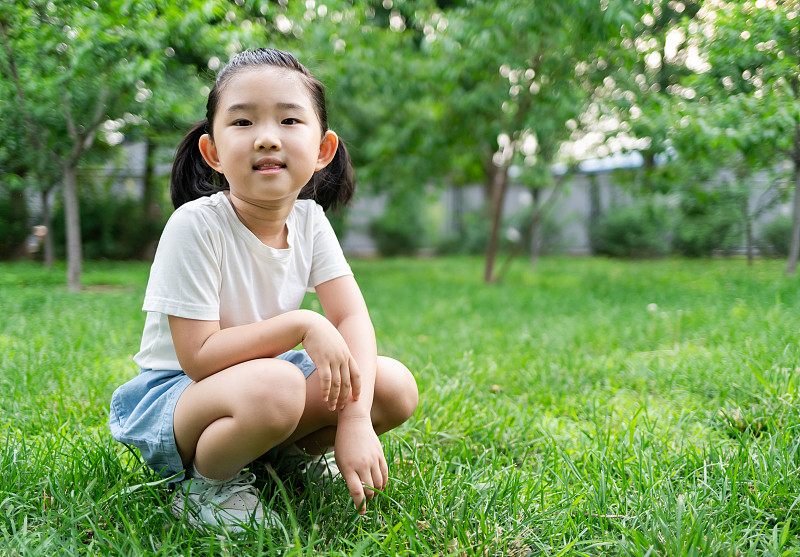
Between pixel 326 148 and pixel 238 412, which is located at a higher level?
pixel 326 148

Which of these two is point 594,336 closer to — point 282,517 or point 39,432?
point 282,517

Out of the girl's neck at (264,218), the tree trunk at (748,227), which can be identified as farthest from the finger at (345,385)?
the tree trunk at (748,227)

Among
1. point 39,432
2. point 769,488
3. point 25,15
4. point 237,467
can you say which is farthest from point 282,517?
point 25,15

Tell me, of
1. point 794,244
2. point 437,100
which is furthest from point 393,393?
point 437,100

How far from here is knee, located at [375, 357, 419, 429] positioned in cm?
133

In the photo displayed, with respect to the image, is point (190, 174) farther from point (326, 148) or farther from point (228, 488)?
point (228, 488)

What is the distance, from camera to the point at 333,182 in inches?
63.8

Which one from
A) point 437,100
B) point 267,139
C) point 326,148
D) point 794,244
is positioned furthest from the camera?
point 437,100

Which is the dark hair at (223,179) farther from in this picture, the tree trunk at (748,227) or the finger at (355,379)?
the tree trunk at (748,227)

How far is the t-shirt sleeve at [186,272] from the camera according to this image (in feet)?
3.80

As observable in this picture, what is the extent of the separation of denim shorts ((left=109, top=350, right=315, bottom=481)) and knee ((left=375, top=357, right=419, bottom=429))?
6.2 inches

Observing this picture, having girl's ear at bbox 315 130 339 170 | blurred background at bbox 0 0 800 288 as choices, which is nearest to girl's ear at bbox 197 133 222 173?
girl's ear at bbox 315 130 339 170

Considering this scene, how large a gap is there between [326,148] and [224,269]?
38 cm

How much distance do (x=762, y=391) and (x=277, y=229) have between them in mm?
1471
